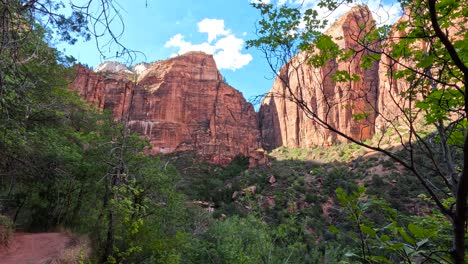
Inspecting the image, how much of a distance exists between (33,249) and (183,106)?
61381 millimetres

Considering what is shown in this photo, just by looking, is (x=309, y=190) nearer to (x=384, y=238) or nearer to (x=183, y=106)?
(x=384, y=238)

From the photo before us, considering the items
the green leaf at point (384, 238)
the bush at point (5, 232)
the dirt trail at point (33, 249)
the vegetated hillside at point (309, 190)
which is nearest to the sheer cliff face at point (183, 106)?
the vegetated hillside at point (309, 190)

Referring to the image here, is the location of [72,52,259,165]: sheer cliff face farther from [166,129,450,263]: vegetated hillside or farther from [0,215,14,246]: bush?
[0,215,14,246]: bush

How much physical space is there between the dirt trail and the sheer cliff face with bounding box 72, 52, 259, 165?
4885 cm

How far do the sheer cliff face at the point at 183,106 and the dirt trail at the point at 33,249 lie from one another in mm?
48849

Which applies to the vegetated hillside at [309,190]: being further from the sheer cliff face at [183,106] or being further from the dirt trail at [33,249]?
the dirt trail at [33,249]

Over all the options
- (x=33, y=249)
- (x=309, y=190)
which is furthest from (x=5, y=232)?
(x=309, y=190)

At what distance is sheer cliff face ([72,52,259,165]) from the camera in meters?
63.4

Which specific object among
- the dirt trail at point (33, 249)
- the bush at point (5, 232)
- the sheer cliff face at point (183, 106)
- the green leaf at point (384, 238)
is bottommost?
the dirt trail at point (33, 249)

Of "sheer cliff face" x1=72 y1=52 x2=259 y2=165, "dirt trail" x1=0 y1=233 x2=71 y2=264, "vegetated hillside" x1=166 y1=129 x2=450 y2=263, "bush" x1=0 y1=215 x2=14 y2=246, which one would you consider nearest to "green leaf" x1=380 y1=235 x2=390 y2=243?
"dirt trail" x1=0 y1=233 x2=71 y2=264

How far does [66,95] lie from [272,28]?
1518 centimetres

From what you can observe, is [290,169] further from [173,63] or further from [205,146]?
[173,63]

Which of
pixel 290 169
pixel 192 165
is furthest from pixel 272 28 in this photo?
pixel 192 165

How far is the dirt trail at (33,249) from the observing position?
25.8 feet
